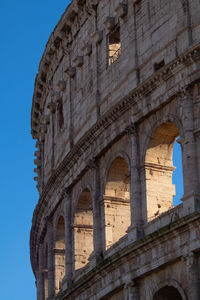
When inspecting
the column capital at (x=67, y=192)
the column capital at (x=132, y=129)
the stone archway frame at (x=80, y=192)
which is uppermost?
the column capital at (x=132, y=129)

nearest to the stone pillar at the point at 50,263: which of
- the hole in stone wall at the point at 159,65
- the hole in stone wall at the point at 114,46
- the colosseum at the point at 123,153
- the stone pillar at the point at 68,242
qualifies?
the colosseum at the point at 123,153

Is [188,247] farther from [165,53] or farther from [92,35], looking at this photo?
[92,35]

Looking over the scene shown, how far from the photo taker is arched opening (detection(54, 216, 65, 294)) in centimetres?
3872

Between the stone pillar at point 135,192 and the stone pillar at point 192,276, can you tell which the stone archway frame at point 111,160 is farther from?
the stone pillar at point 192,276

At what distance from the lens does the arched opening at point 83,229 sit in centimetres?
3609

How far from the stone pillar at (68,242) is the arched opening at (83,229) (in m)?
0.33

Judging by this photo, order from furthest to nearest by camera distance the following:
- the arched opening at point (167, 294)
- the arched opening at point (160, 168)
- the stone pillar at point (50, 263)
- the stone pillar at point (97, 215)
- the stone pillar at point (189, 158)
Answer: the stone pillar at point (50, 263) → the stone pillar at point (97, 215) → the arched opening at point (160, 168) → the arched opening at point (167, 294) → the stone pillar at point (189, 158)

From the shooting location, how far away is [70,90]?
39.5 metres

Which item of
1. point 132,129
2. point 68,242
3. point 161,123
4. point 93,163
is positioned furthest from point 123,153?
point 68,242

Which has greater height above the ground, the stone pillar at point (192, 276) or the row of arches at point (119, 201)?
the row of arches at point (119, 201)

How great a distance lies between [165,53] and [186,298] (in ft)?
29.9

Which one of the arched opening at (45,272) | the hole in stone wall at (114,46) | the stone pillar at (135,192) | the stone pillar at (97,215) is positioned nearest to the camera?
the stone pillar at (135,192)

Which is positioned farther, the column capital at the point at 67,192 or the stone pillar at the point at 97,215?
the column capital at the point at 67,192

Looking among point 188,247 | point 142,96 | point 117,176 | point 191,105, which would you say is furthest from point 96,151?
point 188,247
